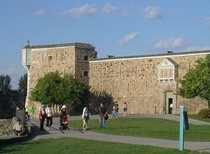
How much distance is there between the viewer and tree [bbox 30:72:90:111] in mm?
64438

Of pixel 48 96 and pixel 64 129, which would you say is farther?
pixel 48 96

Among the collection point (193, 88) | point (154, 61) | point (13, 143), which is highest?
point (154, 61)

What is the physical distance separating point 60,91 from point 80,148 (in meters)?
45.0

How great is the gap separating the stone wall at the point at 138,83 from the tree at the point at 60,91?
3696mm

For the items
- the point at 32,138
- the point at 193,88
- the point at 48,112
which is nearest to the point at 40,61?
the point at 193,88

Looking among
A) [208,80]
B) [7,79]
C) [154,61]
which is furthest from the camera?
[7,79]

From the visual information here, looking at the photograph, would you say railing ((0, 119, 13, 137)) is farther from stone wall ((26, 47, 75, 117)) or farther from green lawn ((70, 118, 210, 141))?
stone wall ((26, 47, 75, 117))

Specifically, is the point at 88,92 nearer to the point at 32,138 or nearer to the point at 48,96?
the point at 48,96

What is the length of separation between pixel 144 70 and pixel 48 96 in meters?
12.5

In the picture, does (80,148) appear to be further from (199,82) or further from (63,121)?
(199,82)

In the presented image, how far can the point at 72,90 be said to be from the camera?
64625 millimetres

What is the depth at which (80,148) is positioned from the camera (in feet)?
64.5

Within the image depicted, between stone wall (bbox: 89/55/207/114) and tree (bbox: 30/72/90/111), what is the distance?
3.70 m

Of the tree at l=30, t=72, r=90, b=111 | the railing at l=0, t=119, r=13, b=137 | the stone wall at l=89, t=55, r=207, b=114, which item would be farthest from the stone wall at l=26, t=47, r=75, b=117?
the railing at l=0, t=119, r=13, b=137
